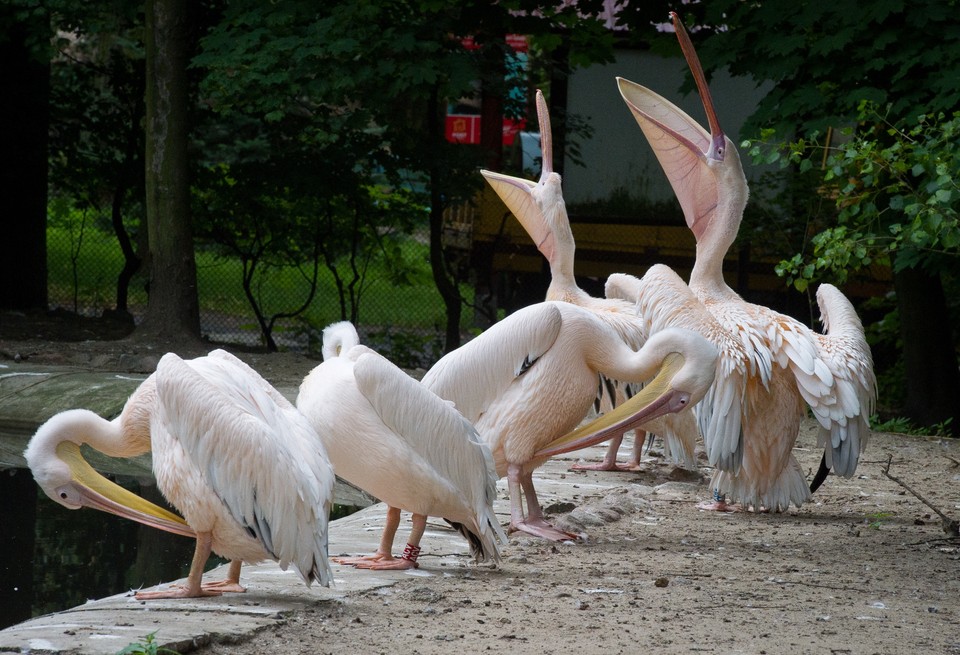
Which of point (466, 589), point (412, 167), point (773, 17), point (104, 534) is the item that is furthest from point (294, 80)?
point (466, 589)

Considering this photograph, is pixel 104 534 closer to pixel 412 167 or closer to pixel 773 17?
pixel 773 17

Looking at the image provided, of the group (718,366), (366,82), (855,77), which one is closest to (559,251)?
(718,366)

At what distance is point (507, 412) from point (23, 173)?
8.18 m

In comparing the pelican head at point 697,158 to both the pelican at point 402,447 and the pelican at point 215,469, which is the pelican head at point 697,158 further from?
the pelican at point 215,469

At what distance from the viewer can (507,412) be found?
181 inches

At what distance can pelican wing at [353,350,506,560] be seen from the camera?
382 cm

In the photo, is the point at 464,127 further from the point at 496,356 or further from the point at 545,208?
the point at 496,356

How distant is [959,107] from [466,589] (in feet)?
14.6

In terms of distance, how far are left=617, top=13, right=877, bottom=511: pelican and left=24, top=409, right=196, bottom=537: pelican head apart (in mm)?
2448

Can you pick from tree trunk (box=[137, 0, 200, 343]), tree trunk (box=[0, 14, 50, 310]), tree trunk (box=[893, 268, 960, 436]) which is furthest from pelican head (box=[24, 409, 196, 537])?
tree trunk (box=[0, 14, 50, 310])

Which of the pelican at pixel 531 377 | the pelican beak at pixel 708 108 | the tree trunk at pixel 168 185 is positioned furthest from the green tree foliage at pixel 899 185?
the tree trunk at pixel 168 185

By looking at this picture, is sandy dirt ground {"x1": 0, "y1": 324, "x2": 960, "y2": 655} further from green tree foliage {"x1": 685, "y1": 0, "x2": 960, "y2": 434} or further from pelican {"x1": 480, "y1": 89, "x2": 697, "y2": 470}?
green tree foliage {"x1": 685, "y1": 0, "x2": 960, "y2": 434}

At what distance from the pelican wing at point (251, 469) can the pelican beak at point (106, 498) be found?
0.93 feet

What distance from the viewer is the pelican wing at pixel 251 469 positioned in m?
3.32
